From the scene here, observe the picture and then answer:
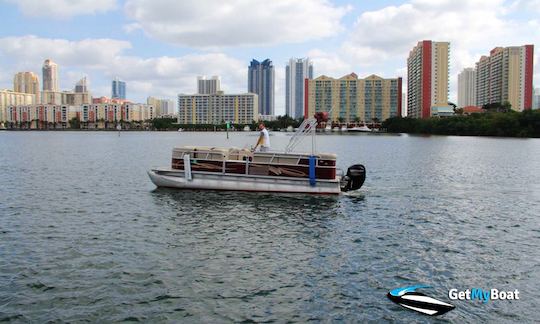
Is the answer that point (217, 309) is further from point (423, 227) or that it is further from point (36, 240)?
point (423, 227)

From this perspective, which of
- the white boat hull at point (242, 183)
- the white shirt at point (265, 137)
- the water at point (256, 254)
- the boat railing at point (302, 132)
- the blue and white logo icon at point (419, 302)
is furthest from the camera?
the boat railing at point (302, 132)

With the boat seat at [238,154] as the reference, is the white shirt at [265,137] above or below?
above

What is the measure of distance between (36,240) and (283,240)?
9666 mm

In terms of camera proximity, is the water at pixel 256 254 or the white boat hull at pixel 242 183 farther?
the white boat hull at pixel 242 183

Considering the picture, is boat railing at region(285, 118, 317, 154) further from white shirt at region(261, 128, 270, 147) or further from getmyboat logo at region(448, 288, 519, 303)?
getmyboat logo at region(448, 288, 519, 303)

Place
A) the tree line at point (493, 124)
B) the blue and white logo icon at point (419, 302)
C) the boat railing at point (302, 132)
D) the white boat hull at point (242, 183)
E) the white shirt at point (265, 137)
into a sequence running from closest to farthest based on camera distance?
the blue and white logo icon at point (419, 302) → the white boat hull at point (242, 183) → the white shirt at point (265, 137) → the boat railing at point (302, 132) → the tree line at point (493, 124)

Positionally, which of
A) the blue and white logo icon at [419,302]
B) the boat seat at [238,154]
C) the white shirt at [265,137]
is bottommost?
the blue and white logo icon at [419,302]

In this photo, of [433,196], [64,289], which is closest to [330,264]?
[64,289]

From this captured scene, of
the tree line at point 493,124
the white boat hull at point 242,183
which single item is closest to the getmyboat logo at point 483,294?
the white boat hull at point 242,183

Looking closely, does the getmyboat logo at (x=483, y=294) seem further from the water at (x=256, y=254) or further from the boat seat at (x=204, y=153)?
the boat seat at (x=204, y=153)

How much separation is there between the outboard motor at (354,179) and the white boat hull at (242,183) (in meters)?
1.18

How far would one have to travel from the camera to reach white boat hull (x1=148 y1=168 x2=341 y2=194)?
29.3m

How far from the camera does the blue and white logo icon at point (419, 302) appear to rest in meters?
12.1

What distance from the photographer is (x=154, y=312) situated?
1212 centimetres
